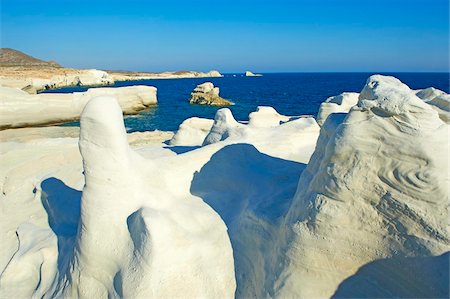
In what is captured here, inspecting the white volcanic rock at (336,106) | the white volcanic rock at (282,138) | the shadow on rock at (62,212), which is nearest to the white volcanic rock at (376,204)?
the white volcanic rock at (282,138)

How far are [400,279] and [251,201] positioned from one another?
2212 mm

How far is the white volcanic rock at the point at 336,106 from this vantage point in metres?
8.36

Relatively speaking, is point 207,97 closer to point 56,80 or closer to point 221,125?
point 221,125

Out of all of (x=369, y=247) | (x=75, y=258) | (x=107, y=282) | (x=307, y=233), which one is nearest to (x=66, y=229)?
(x=75, y=258)

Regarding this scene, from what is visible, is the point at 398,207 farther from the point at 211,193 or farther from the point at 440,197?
the point at 211,193

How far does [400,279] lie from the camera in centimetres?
330

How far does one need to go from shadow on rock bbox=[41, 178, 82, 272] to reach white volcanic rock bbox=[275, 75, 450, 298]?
3.85 metres

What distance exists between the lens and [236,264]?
14.8 feet

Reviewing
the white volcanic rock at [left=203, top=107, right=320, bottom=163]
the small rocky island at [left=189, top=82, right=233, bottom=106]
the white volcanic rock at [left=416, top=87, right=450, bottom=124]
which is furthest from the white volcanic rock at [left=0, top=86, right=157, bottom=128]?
the white volcanic rock at [left=416, top=87, right=450, bottom=124]

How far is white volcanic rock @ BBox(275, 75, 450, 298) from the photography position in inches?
120

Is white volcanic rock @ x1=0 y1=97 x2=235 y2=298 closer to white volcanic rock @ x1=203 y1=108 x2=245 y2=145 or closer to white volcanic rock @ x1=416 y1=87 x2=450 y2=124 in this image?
white volcanic rock @ x1=203 y1=108 x2=245 y2=145

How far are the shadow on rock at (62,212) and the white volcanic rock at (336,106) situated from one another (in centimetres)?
583

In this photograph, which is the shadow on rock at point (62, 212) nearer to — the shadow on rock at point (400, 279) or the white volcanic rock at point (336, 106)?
the shadow on rock at point (400, 279)

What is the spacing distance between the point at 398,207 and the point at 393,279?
0.76 m
